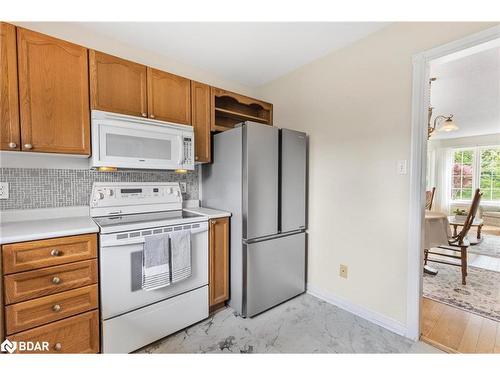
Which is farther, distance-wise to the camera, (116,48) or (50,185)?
(116,48)

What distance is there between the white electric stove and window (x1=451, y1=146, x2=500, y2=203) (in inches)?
285

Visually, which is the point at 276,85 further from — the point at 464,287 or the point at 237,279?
the point at 464,287

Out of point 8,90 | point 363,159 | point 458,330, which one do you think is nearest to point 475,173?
point 458,330

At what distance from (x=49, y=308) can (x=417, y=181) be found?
246cm

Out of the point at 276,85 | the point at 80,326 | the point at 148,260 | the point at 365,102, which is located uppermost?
the point at 276,85

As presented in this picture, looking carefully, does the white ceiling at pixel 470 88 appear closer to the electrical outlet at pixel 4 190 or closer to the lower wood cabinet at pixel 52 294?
the lower wood cabinet at pixel 52 294

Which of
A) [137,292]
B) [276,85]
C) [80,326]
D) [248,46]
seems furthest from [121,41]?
[80,326]

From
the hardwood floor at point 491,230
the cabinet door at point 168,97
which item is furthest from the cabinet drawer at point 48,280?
the hardwood floor at point 491,230

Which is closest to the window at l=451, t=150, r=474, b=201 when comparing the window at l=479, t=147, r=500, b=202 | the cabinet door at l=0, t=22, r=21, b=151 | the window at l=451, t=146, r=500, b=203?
the window at l=451, t=146, r=500, b=203

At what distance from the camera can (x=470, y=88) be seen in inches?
116

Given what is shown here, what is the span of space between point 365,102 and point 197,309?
7.18ft

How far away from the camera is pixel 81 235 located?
142 cm

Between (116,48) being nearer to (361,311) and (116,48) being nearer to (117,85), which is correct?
(117,85)

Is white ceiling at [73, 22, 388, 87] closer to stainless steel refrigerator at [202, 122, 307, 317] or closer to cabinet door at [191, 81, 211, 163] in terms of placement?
cabinet door at [191, 81, 211, 163]
